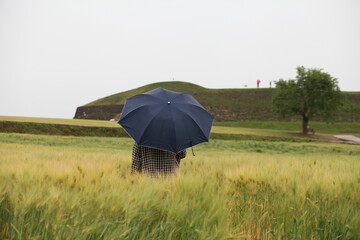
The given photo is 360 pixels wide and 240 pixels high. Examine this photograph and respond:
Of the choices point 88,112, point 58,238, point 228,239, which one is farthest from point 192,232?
point 88,112

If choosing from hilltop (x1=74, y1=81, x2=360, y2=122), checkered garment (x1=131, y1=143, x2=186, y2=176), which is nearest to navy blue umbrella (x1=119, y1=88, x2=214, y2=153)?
checkered garment (x1=131, y1=143, x2=186, y2=176)

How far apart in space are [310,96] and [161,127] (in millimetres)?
50255

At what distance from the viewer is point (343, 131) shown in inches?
2357

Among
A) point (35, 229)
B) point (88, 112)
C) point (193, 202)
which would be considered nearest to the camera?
point (35, 229)

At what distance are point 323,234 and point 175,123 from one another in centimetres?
338

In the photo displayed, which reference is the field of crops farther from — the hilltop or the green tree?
the hilltop

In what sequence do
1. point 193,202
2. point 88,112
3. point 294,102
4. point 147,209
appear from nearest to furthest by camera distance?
point 147,209, point 193,202, point 294,102, point 88,112

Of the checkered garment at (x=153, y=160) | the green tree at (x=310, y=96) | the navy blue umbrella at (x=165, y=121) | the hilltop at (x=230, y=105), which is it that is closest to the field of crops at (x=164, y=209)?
the navy blue umbrella at (x=165, y=121)

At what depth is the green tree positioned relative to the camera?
48.4 m

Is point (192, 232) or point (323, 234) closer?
point (192, 232)

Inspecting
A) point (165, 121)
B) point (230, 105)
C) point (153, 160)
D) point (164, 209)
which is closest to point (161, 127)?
point (165, 121)

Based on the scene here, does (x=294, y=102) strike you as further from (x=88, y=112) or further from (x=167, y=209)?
(x=88, y=112)

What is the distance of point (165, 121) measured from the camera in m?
5.46

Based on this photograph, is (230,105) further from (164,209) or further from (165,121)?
(164,209)
